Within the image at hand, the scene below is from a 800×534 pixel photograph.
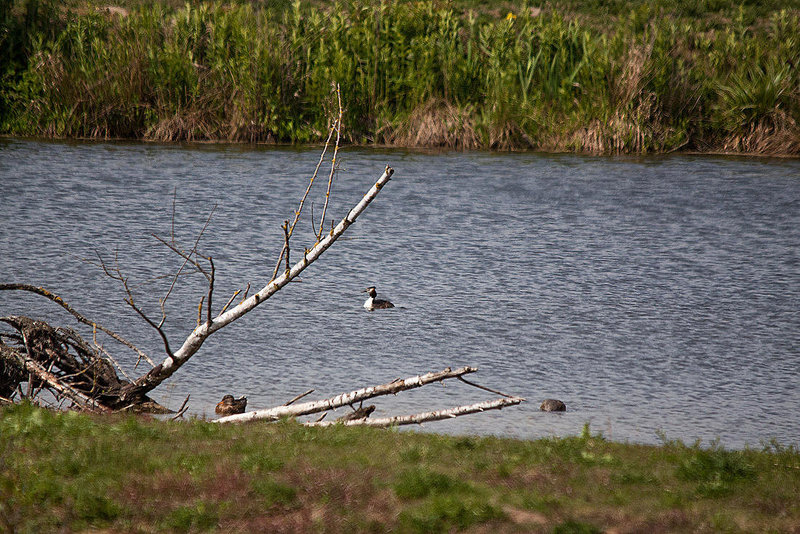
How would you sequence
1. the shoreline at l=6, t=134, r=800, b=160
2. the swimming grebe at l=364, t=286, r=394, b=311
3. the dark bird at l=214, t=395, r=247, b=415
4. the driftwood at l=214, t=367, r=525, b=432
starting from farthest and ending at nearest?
the shoreline at l=6, t=134, r=800, b=160, the swimming grebe at l=364, t=286, r=394, b=311, the dark bird at l=214, t=395, r=247, b=415, the driftwood at l=214, t=367, r=525, b=432

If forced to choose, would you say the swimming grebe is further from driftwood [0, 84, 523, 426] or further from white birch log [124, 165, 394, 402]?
white birch log [124, 165, 394, 402]

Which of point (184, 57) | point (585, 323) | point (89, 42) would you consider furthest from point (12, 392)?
point (89, 42)

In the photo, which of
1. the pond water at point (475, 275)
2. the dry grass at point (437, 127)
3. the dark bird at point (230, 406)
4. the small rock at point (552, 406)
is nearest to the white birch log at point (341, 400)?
the dark bird at point (230, 406)

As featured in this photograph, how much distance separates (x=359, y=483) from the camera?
18.8 feet

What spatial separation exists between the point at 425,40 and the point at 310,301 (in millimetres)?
12488

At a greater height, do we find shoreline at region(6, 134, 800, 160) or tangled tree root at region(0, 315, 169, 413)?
shoreline at region(6, 134, 800, 160)

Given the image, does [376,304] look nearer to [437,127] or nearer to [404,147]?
[437,127]

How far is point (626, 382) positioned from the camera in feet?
30.6

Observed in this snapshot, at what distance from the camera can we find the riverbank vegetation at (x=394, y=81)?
2223cm

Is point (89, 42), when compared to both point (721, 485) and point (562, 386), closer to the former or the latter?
point (562, 386)

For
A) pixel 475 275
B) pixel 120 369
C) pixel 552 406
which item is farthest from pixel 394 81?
pixel 120 369

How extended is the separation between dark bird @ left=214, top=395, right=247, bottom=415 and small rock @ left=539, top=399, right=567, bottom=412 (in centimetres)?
240

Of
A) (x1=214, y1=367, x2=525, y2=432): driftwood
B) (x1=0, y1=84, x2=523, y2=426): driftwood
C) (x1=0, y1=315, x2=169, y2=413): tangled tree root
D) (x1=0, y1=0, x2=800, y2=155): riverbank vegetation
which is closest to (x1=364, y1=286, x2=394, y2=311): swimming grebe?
(x1=0, y1=84, x2=523, y2=426): driftwood

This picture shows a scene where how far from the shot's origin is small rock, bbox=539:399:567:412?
8414mm
